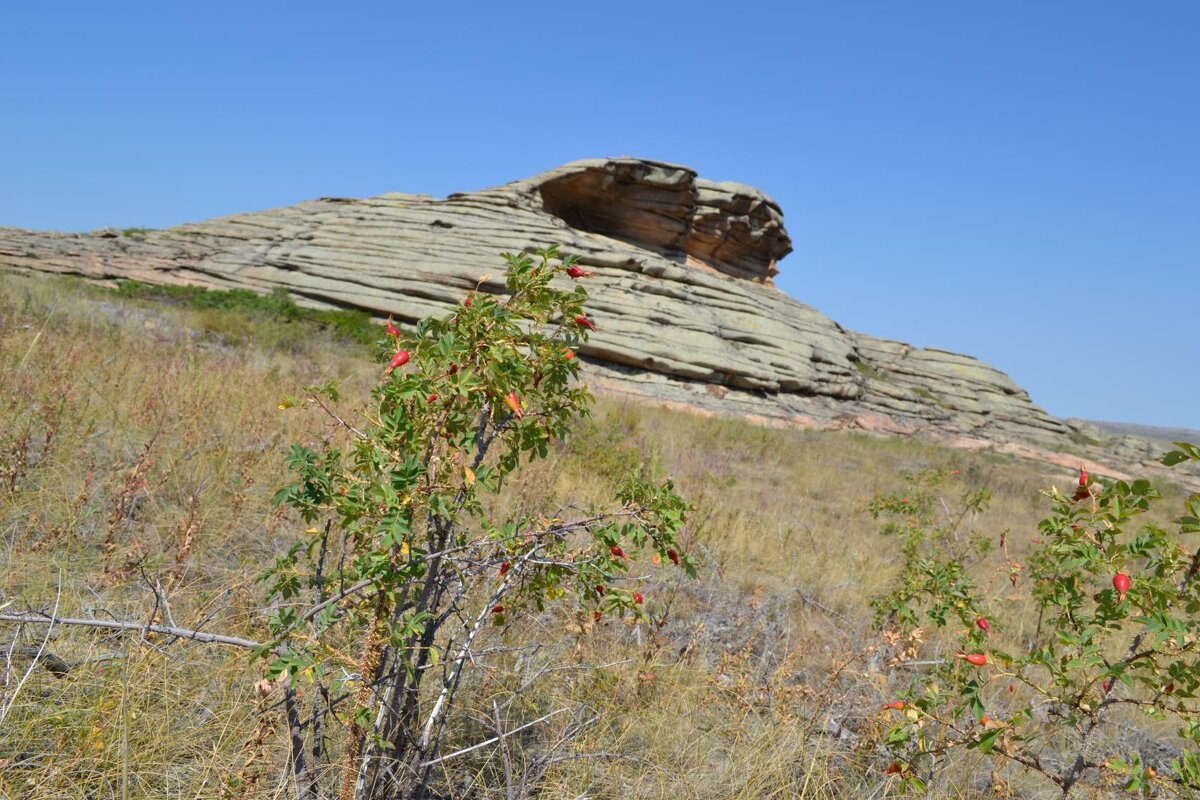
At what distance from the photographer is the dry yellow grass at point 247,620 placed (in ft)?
6.89

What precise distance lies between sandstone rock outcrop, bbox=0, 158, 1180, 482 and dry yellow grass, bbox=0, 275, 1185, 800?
35.6 feet

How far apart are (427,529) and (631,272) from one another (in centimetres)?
1866

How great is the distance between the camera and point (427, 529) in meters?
2.13

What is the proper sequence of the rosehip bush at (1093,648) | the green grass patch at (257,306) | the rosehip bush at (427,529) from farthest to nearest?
1. the green grass patch at (257,306)
2. the rosehip bush at (1093,648)
3. the rosehip bush at (427,529)

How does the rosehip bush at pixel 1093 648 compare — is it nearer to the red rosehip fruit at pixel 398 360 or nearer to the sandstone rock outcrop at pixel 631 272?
the red rosehip fruit at pixel 398 360

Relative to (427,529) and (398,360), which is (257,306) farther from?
(398,360)

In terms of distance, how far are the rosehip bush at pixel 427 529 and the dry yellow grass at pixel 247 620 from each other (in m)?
0.25

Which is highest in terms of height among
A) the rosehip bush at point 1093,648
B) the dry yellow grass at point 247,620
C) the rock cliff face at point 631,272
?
the rock cliff face at point 631,272

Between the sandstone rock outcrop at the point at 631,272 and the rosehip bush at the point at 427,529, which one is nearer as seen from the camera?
the rosehip bush at the point at 427,529

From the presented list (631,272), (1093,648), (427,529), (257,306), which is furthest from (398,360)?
(631,272)

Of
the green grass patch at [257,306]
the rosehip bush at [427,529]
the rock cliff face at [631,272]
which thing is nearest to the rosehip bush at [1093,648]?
the rosehip bush at [427,529]

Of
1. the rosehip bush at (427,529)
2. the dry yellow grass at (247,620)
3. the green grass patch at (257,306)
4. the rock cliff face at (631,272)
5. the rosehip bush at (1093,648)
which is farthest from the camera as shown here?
the rock cliff face at (631,272)

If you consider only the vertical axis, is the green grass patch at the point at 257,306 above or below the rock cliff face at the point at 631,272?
below

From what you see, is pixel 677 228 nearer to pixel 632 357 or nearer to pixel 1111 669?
pixel 632 357
